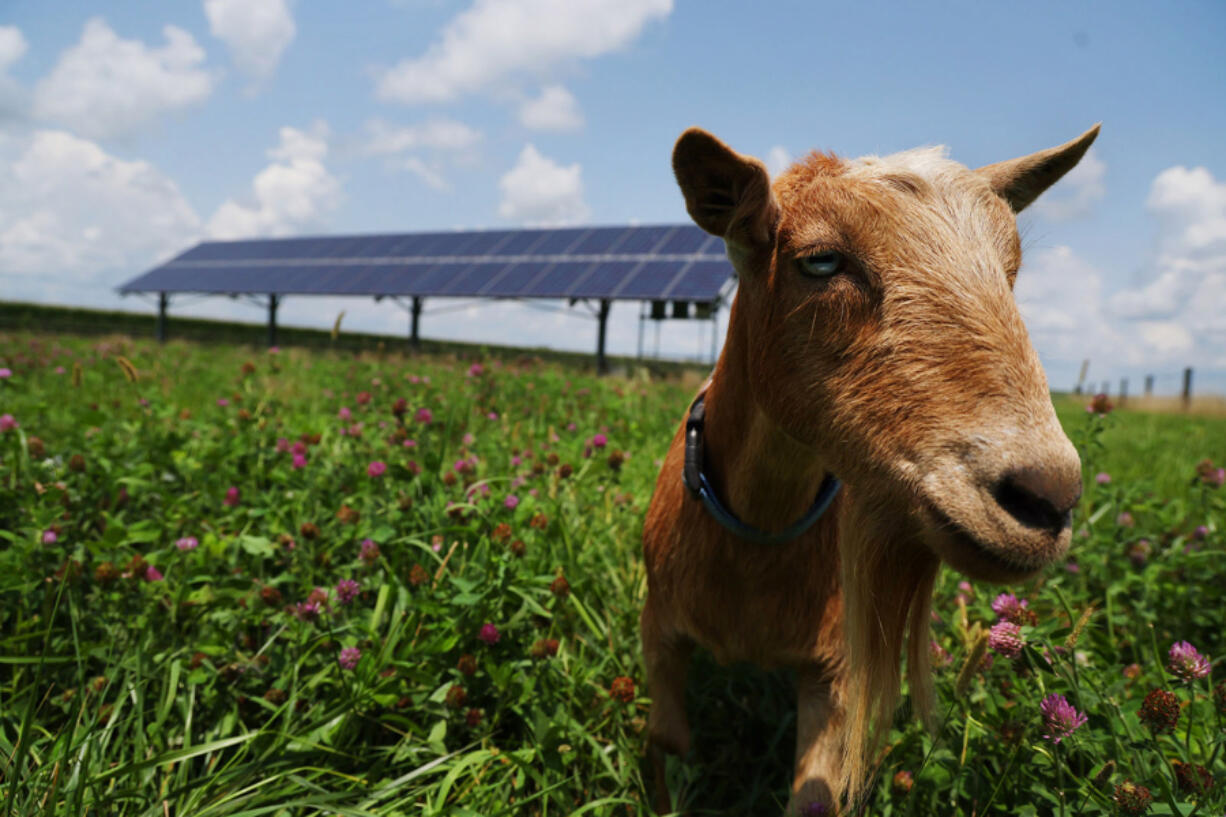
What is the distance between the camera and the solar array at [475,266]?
47.0 feet

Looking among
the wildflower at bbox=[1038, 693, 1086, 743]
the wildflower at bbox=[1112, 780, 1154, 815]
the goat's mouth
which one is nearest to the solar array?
the wildflower at bbox=[1038, 693, 1086, 743]

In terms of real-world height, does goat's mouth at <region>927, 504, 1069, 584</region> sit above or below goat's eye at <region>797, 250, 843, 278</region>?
below

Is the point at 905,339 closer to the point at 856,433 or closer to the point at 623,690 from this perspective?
the point at 856,433

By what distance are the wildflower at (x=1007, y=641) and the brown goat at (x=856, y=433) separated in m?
0.15

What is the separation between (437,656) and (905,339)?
5.02ft

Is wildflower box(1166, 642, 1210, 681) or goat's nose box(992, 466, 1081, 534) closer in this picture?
goat's nose box(992, 466, 1081, 534)

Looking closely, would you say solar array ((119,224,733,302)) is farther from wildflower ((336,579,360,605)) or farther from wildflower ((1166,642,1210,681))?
wildflower ((1166,642,1210,681))

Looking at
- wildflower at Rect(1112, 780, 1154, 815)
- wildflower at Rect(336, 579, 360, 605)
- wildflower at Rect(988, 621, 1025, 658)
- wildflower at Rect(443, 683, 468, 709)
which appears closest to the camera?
wildflower at Rect(1112, 780, 1154, 815)

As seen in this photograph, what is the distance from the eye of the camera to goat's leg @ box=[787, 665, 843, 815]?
1.52m

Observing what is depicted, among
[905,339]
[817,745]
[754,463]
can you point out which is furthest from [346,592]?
[905,339]

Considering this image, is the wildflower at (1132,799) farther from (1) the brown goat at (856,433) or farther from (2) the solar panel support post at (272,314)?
(2) the solar panel support post at (272,314)

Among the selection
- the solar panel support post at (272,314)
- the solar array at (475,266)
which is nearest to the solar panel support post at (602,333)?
the solar array at (475,266)

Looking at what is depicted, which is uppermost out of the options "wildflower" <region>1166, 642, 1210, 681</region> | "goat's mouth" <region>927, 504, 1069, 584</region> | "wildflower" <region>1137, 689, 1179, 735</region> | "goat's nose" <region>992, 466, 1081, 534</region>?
"goat's nose" <region>992, 466, 1081, 534</region>

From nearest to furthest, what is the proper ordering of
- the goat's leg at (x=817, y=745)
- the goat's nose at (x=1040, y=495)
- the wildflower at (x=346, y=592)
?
the goat's nose at (x=1040, y=495) → the goat's leg at (x=817, y=745) → the wildflower at (x=346, y=592)
